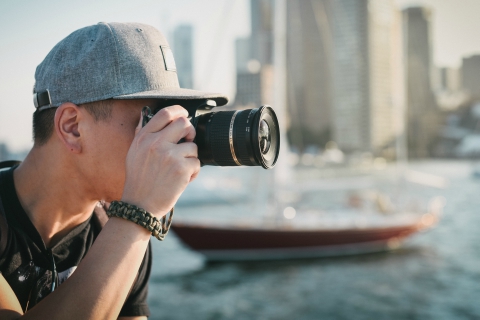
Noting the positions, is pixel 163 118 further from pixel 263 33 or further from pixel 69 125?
pixel 263 33

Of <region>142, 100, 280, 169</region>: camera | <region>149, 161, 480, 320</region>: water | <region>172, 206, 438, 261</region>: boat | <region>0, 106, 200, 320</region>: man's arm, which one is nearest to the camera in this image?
<region>0, 106, 200, 320</region>: man's arm

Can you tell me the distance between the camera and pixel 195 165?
885mm

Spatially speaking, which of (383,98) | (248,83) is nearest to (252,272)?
(248,83)

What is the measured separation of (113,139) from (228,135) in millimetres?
262

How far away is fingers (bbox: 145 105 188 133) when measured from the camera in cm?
85

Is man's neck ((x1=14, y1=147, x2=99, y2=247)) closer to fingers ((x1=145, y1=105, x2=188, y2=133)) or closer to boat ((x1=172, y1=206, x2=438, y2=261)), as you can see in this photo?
fingers ((x1=145, y1=105, x2=188, y2=133))

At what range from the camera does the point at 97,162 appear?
3.13 ft

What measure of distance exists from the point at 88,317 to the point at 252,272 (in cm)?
1192

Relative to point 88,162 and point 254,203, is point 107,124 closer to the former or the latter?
point 88,162

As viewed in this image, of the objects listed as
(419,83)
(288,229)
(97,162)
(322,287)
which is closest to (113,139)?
(97,162)

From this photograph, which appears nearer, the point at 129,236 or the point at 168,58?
the point at 129,236

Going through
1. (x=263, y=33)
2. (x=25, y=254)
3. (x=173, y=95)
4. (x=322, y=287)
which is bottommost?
(x=322, y=287)

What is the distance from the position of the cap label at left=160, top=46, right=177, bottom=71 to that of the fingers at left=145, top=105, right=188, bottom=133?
6.0 inches

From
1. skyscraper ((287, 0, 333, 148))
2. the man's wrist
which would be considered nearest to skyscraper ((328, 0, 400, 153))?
skyscraper ((287, 0, 333, 148))
